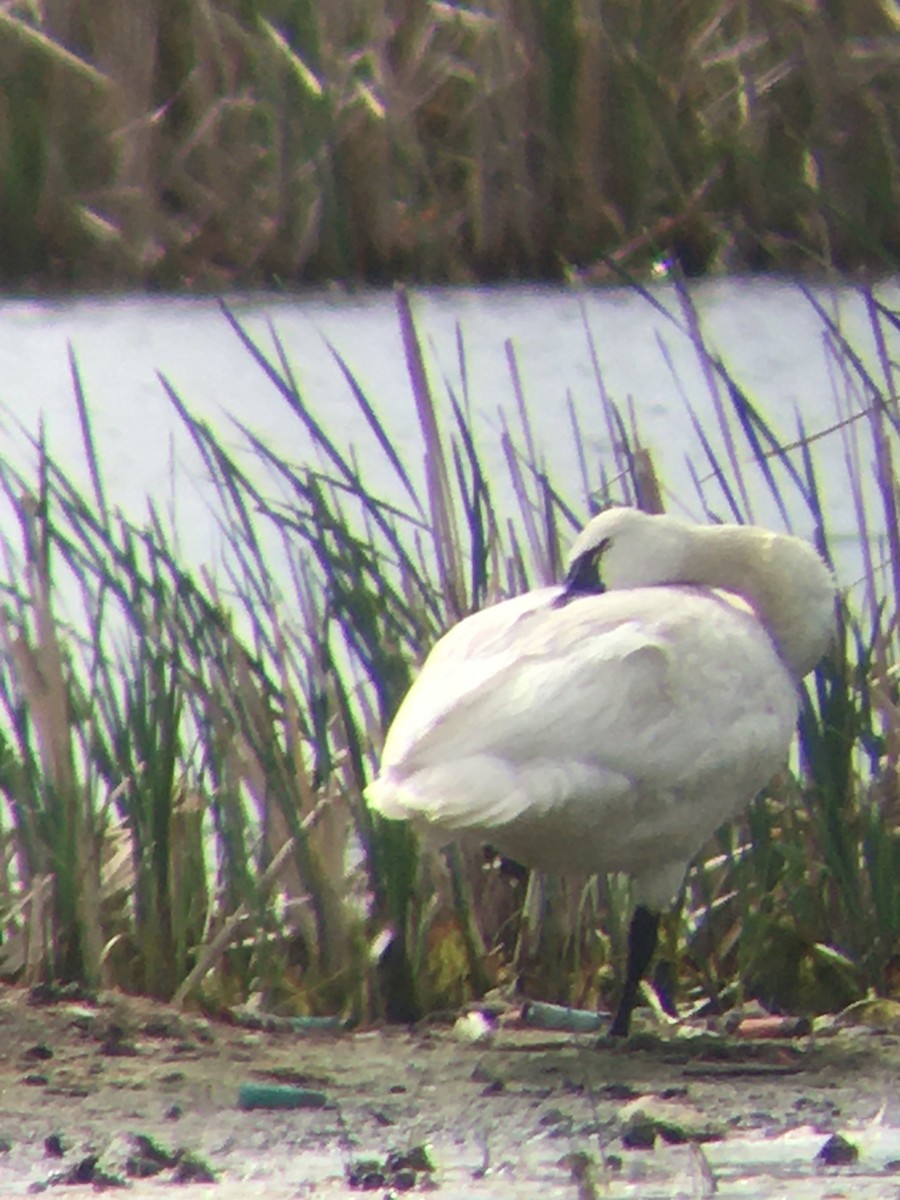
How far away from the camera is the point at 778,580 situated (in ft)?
12.6

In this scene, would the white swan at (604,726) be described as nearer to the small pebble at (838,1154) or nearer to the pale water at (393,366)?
the small pebble at (838,1154)

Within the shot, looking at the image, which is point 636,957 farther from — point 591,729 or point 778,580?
point 778,580

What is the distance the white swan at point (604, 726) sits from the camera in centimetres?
333

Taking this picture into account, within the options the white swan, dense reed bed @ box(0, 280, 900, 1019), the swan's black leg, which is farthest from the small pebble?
dense reed bed @ box(0, 280, 900, 1019)

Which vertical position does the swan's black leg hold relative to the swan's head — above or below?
below

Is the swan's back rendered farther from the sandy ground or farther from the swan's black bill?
the sandy ground

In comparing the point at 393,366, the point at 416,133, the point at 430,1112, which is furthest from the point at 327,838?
the point at 393,366

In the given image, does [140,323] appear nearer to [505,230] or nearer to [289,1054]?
[505,230]

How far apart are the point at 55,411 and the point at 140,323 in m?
0.83

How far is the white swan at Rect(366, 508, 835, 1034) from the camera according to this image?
3328 mm

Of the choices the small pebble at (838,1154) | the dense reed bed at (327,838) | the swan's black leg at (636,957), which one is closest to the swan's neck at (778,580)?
the dense reed bed at (327,838)

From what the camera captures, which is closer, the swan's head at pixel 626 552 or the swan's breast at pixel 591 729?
the swan's breast at pixel 591 729

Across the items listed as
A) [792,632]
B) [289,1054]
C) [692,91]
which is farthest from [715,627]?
[692,91]

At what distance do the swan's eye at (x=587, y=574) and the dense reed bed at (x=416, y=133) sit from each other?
5.58 metres
